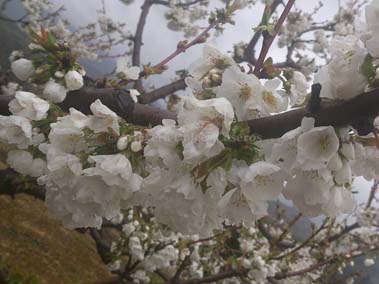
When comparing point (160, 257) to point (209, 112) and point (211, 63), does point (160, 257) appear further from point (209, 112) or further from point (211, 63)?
point (209, 112)

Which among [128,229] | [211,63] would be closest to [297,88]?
[211,63]

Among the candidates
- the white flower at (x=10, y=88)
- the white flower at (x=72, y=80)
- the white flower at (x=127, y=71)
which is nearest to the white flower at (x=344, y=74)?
the white flower at (x=72, y=80)

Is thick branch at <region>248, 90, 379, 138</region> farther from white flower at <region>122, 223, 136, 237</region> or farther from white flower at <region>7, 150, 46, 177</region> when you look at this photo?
white flower at <region>122, 223, 136, 237</region>

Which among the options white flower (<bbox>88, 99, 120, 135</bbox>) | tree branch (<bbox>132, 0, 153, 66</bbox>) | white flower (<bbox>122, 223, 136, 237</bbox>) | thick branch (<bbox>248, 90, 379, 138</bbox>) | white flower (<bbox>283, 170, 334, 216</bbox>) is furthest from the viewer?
tree branch (<bbox>132, 0, 153, 66</bbox>)

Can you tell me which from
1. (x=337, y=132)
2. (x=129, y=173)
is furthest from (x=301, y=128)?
(x=129, y=173)

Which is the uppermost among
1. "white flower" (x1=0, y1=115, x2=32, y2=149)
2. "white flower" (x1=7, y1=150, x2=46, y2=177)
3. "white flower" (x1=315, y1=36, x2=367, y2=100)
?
"white flower" (x1=315, y1=36, x2=367, y2=100)

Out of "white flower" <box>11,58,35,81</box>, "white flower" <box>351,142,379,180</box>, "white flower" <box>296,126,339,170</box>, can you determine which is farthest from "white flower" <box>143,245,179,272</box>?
"white flower" <box>296,126,339,170</box>
